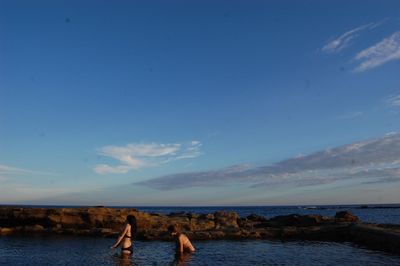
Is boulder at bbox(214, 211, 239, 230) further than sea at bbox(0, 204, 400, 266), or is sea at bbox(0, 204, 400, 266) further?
boulder at bbox(214, 211, 239, 230)

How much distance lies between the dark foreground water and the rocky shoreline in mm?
3140

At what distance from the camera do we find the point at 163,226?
5047 cm

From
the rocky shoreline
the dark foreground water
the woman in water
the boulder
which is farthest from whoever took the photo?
the boulder

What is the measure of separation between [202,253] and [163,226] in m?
20.4

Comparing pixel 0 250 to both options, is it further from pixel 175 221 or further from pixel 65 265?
pixel 175 221

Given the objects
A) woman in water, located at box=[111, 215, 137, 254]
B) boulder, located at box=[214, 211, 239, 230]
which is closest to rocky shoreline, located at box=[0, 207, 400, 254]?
boulder, located at box=[214, 211, 239, 230]

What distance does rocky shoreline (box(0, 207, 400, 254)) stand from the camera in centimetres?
4131

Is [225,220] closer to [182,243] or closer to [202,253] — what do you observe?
[202,253]

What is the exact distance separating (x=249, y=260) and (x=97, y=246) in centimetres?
1340

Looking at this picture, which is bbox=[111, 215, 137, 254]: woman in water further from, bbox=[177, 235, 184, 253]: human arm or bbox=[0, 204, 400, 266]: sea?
bbox=[177, 235, 184, 253]: human arm

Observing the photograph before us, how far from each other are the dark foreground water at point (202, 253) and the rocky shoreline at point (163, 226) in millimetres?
3140

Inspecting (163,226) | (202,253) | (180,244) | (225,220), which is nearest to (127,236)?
(180,244)

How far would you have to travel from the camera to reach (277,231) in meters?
44.3

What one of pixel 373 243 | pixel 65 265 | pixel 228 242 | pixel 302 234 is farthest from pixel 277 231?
pixel 65 265
